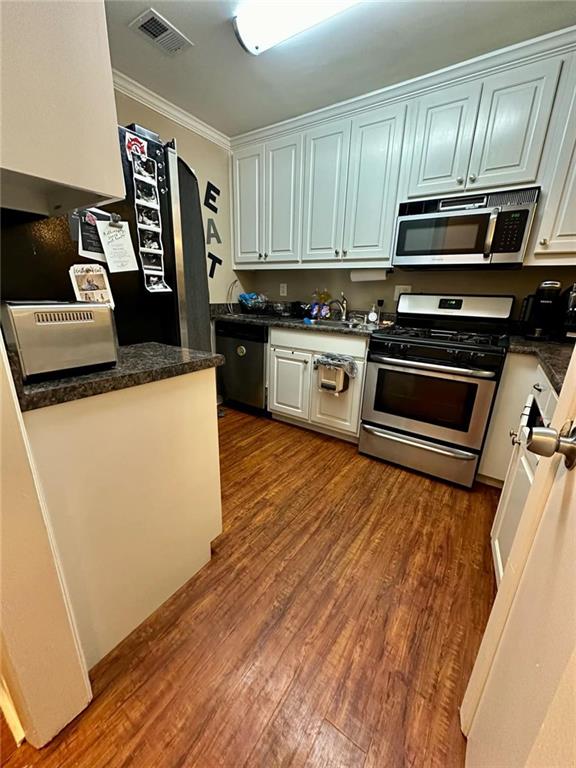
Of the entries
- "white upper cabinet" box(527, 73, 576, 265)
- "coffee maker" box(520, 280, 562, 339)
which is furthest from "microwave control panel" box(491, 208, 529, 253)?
"coffee maker" box(520, 280, 562, 339)

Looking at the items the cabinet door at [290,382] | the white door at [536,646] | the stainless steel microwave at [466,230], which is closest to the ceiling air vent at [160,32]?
the stainless steel microwave at [466,230]

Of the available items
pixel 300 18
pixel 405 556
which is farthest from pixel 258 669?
pixel 300 18

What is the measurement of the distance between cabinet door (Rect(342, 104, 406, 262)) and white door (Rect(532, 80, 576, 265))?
0.86 meters

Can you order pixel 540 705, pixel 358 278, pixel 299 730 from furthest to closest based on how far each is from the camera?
pixel 358 278 < pixel 299 730 < pixel 540 705

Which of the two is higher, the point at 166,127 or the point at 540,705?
the point at 166,127

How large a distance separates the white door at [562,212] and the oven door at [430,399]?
80cm

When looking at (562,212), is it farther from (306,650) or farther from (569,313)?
(306,650)

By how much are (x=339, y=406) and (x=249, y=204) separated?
2016mm

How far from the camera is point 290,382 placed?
2.63 metres

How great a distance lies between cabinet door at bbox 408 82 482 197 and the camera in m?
1.83

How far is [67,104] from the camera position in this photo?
593mm

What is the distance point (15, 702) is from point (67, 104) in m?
1.38

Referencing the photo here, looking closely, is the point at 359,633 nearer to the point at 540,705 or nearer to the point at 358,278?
the point at 540,705

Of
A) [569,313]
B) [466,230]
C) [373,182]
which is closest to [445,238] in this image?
[466,230]
